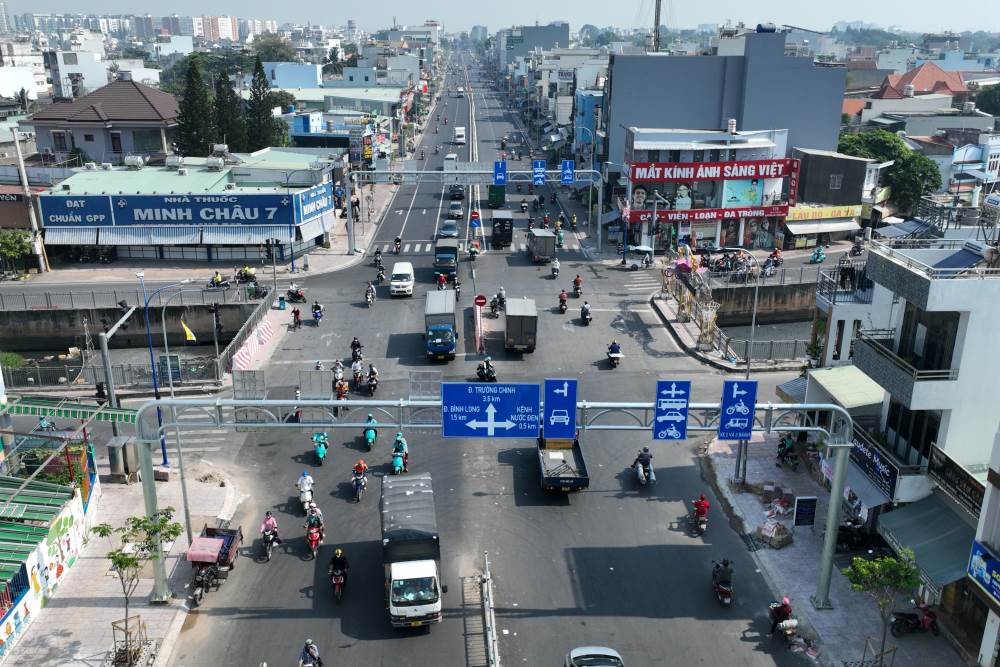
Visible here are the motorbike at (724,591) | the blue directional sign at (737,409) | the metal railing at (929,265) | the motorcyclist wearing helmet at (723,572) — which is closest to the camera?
the metal railing at (929,265)

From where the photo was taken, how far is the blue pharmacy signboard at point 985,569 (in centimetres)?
2205

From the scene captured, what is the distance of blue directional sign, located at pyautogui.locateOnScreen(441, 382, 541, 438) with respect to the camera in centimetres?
2577

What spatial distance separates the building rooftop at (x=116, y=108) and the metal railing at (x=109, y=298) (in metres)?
43.4

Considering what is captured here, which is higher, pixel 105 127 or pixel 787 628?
pixel 105 127

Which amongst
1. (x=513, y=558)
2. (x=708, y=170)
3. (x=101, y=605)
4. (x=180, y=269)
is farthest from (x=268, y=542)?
(x=708, y=170)

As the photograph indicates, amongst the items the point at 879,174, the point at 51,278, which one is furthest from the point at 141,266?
the point at 879,174

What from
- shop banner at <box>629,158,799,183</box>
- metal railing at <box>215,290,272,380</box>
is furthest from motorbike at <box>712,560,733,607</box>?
shop banner at <box>629,158,799,183</box>

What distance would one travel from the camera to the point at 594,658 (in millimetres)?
22750

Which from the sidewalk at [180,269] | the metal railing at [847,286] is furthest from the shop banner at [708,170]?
the metal railing at [847,286]

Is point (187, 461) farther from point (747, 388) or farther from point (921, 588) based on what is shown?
point (921, 588)

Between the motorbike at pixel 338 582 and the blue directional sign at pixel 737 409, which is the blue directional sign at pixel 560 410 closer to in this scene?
the blue directional sign at pixel 737 409

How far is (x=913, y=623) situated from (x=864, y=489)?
16.6 ft

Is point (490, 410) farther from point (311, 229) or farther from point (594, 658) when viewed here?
point (311, 229)

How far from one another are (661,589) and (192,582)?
15983 mm
